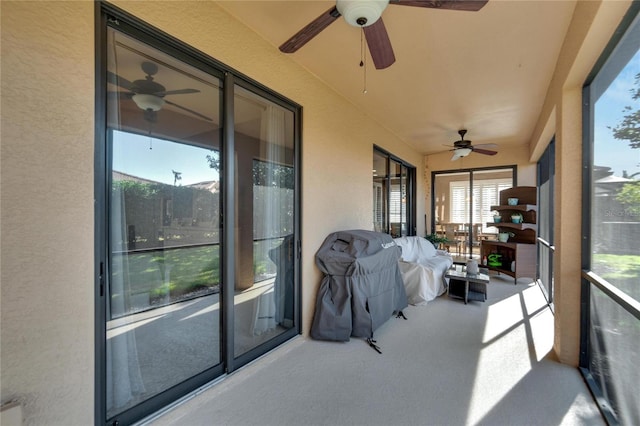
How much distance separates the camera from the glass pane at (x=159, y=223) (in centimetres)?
156

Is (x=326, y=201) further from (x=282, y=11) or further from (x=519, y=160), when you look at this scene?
(x=519, y=160)

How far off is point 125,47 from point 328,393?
103 inches

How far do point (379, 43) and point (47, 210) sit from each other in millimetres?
2023

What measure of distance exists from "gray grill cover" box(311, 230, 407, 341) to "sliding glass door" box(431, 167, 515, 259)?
14.6ft

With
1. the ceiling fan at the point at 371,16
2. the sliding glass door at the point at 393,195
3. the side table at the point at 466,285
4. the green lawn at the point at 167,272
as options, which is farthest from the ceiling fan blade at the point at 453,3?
the side table at the point at 466,285

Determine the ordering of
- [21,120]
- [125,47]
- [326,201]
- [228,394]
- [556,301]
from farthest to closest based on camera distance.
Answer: [326,201], [556,301], [228,394], [125,47], [21,120]

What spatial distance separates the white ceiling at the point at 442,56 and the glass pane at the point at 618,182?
80cm

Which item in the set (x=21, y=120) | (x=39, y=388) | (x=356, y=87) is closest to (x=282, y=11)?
(x=356, y=87)

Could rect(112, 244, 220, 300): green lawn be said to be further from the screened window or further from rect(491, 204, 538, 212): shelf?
rect(491, 204, 538, 212): shelf

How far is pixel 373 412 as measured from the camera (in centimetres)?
174

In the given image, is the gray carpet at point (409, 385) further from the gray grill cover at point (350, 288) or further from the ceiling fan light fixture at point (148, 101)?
the ceiling fan light fixture at point (148, 101)

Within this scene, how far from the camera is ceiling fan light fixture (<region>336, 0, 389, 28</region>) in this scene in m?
1.41

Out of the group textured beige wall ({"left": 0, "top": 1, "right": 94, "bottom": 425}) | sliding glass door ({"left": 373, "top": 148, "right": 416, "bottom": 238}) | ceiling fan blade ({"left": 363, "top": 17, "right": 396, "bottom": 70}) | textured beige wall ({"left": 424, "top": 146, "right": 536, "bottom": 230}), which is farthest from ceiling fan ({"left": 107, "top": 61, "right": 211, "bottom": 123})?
textured beige wall ({"left": 424, "top": 146, "right": 536, "bottom": 230})

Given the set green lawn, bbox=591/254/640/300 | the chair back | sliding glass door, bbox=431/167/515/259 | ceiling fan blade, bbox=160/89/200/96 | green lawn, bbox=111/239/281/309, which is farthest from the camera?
the chair back
